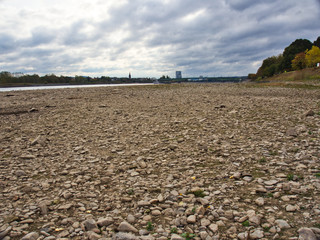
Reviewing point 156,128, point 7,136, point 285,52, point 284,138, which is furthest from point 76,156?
point 285,52

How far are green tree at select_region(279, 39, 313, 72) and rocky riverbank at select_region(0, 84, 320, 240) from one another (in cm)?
11163

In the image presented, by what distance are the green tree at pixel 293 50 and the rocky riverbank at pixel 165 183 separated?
112 m

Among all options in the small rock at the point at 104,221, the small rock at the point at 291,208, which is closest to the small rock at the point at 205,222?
the small rock at the point at 291,208

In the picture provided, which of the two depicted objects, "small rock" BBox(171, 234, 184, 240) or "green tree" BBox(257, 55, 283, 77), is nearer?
"small rock" BBox(171, 234, 184, 240)

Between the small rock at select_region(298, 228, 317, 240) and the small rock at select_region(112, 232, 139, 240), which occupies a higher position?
the small rock at select_region(298, 228, 317, 240)

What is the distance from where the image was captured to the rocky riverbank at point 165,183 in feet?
13.4

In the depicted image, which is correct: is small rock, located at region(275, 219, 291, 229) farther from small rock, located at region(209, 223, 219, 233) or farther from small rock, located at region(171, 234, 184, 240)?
small rock, located at region(171, 234, 184, 240)

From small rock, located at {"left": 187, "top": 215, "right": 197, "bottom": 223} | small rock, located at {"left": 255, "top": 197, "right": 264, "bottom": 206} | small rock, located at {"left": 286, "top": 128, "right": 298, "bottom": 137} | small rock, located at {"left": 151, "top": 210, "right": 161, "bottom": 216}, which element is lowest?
small rock, located at {"left": 151, "top": 210, "right": 161, "bottom": 216}

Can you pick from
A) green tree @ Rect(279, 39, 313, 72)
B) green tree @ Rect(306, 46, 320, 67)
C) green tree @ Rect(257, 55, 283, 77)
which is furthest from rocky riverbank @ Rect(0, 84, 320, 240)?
green tree @ Rect(257, 55, 283, 77)

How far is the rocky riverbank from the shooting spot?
408cm

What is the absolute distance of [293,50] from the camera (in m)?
106

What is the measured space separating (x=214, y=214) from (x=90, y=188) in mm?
3442

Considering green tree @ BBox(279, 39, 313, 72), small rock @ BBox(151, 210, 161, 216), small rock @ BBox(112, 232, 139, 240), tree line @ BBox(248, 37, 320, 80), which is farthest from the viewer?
green tree @ BBox(279, 39, 313, 72)

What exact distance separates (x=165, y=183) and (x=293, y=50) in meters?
127
